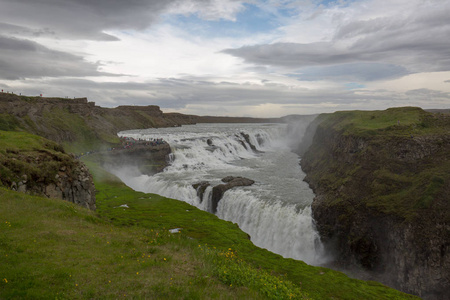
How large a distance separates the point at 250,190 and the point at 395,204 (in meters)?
18.0

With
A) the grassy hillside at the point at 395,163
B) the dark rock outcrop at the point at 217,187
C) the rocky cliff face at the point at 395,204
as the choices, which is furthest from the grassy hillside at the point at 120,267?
the dark rock outcrop at the point at 217,187

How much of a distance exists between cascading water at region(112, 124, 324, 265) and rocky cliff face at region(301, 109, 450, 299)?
7.79 ft

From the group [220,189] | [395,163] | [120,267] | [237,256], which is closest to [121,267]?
[120,267]

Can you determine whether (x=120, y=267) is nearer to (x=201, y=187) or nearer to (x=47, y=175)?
(x=47, y=175)

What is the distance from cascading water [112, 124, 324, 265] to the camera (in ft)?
98.8

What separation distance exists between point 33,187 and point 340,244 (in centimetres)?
2688

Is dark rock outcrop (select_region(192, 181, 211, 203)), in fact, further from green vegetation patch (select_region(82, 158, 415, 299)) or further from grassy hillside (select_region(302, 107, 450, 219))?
grassy hillside (select_region(302, 107, 450, 219))

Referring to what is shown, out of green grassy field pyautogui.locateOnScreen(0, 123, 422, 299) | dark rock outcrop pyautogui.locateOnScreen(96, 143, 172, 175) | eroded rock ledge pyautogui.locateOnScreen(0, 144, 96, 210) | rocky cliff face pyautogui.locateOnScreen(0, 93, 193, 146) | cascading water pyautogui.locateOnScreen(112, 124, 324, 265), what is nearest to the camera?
green grassy field pyautogui.locateOnScreen(0, 123, 422, 299)

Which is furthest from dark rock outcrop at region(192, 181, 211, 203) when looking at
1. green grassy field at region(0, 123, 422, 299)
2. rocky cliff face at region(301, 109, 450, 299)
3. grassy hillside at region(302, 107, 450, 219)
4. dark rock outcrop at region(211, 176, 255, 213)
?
green grassy field at region(0, 123, 422, 299)

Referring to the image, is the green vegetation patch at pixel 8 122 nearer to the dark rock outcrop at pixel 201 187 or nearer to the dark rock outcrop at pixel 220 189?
the dark rock outcrop at pixel 201 187

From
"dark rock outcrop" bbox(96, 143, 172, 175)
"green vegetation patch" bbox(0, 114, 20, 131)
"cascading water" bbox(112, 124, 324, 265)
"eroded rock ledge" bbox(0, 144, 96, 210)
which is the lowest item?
"cascading water" bbox(112, 124, 324, 265)

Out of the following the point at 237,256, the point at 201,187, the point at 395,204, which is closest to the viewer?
the point at 237,256

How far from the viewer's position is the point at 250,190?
128 feet

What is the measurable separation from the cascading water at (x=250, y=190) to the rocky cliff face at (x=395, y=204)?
7.79ft
